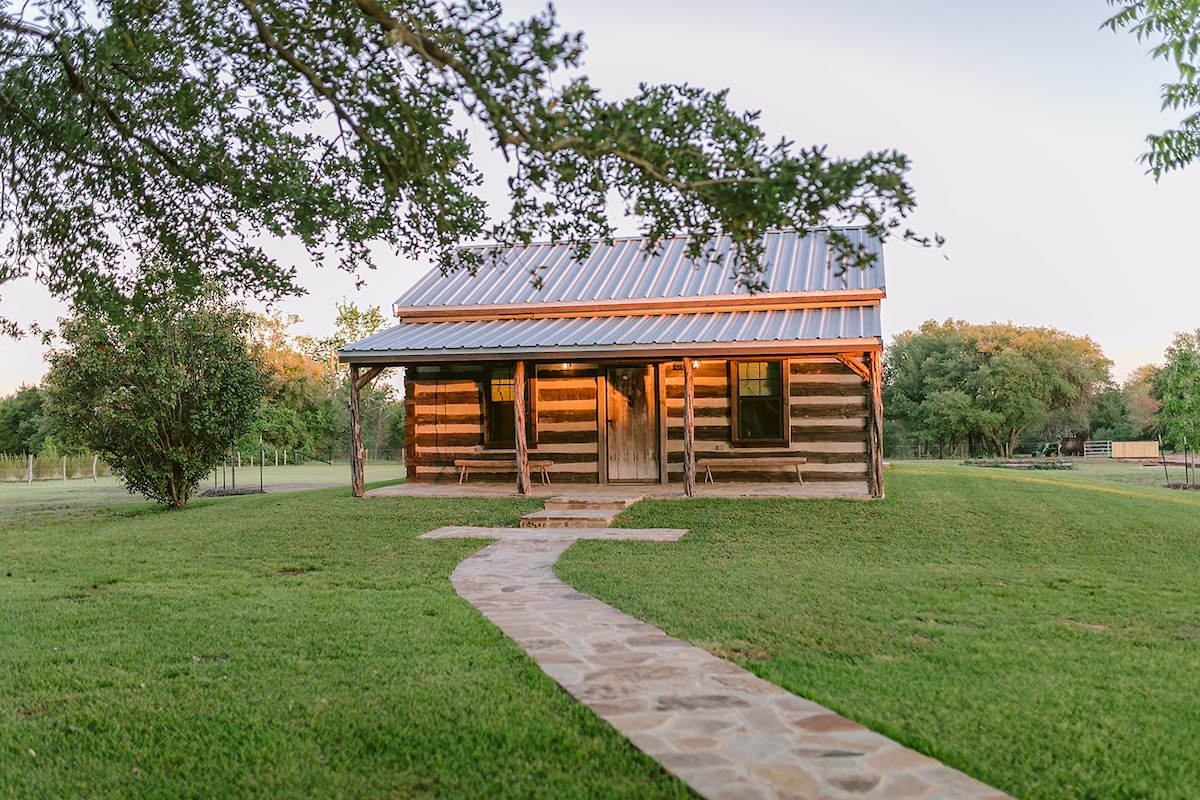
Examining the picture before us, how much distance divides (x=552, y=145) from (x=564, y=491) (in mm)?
11805

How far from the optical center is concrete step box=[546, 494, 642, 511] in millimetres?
13805

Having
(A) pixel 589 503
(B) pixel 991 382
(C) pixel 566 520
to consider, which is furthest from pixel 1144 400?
(C) pixel 566 520

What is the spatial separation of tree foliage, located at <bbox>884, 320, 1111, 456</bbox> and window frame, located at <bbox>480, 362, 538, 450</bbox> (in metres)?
36.0

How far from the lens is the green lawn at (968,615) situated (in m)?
4.23

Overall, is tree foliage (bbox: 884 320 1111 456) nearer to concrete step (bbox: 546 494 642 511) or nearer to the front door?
the front door

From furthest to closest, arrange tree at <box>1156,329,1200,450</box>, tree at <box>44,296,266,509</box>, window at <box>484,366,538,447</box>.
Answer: tree at <box>1156,329,1200,450</box> → window at <box>484,366,538,447</box> → tree at <box>44,296,266,509</box>

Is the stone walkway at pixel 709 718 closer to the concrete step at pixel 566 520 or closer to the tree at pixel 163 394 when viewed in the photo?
the concrete step at pixel 566 520

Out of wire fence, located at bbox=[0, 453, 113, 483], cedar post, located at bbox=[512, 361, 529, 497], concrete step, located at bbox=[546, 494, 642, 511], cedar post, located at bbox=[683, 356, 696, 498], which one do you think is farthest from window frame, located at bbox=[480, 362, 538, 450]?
wire fence, located at bbox=[0, 453, 113, 483]

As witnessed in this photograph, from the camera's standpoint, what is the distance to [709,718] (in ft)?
14.8

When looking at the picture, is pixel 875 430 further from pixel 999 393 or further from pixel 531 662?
pixel 999 393

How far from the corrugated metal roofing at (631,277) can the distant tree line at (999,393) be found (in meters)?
31.9

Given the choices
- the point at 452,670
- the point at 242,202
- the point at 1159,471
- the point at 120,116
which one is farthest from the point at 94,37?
the point at 1159,471

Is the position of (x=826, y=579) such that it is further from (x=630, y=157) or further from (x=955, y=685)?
(x=630, y=157)

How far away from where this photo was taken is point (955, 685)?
16.8 feet
